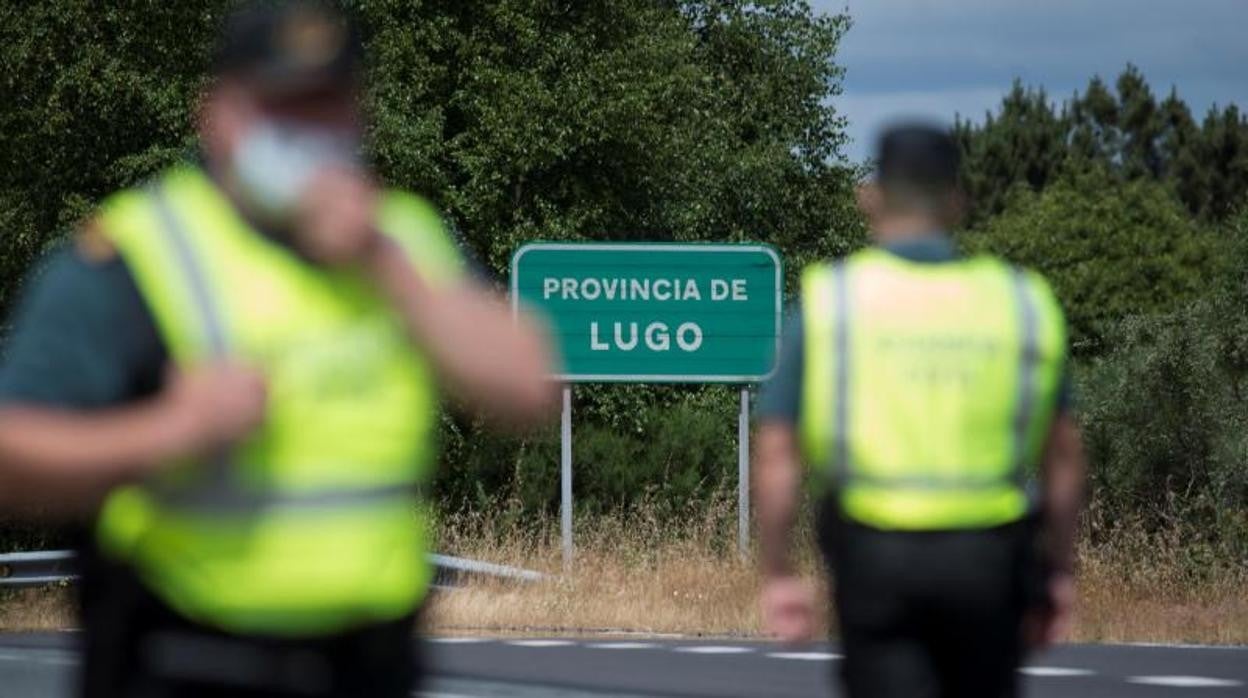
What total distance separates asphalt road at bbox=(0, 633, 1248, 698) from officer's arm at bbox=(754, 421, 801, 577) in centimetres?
769

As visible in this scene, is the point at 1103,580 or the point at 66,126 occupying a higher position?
the point at 66,126

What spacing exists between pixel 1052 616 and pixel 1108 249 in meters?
86.8

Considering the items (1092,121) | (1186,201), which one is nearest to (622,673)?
(1186,201)

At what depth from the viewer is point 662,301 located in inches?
1059

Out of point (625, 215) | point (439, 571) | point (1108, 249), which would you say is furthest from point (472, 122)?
point (1108, 249)

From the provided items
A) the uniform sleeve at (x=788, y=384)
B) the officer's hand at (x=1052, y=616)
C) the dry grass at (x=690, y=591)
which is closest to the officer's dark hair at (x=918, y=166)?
the uniform sleeve at (x=788, y=384)

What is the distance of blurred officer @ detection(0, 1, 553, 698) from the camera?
3.59 meters

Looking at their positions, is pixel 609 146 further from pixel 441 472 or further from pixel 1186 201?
pixel 1186 201

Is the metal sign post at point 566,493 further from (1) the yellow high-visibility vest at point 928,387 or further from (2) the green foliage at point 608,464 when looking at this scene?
(1) the yellow high-visibility vest at point 928,387

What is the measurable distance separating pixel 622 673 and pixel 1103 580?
8.19 meters

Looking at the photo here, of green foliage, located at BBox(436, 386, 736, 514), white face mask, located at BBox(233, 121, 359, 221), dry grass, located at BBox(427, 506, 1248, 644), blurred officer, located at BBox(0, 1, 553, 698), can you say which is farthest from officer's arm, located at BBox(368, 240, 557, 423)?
green foliage, located at BBox(436, 386, 736, 514)

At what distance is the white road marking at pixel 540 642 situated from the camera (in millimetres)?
19688

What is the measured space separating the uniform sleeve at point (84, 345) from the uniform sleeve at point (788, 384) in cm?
228

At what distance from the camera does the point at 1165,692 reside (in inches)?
582
